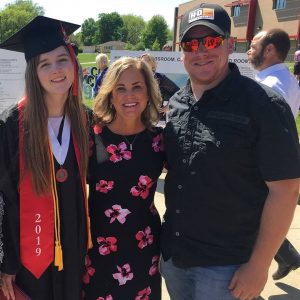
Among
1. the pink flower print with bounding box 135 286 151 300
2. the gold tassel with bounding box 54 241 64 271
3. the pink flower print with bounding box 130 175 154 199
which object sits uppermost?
the pink flower print with bounding box 130 175 154 199

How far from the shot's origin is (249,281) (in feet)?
6.14

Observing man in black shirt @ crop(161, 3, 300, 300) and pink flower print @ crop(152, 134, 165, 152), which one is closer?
man in black shirt @ crop(161, 3, 300, 300)

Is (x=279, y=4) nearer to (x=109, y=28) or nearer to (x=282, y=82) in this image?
(x=282, y=82)

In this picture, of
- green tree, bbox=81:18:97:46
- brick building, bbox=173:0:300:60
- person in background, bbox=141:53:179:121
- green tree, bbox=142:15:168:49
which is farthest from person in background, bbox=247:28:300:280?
green tree, bbox=81:18:97:46

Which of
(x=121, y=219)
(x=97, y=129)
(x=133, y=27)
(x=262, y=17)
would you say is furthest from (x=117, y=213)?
(x=133, y=27)

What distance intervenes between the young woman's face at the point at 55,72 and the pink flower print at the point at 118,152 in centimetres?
42

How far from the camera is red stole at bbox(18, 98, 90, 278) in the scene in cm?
214

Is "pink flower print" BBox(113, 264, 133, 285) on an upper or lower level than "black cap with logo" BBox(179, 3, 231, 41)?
lower

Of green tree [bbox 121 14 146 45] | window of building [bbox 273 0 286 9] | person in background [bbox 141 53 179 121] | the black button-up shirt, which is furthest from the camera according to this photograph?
green tree [bbox 121 14 146 45]

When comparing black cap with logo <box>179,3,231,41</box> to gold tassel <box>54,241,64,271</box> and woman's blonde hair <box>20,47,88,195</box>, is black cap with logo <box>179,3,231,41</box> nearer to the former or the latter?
woman's blonde hair <box>20,47,88,195</box>

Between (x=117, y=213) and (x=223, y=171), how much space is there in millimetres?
714

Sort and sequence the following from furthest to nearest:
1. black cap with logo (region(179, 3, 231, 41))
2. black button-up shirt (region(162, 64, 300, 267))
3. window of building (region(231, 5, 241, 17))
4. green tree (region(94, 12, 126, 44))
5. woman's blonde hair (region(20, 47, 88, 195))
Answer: green tree (region(94, 12, 126, 44)) < window of building (region(231, 5, 241, 17)) < woman's blonde hair (region(20, 47, 88, 195)) < black cap with logo (region(179, 3, 231, 41)) < black button-up shirt (region(162, 64, 300, 267))

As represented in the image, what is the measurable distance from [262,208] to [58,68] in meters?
1.32

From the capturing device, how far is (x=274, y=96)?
180 cm
